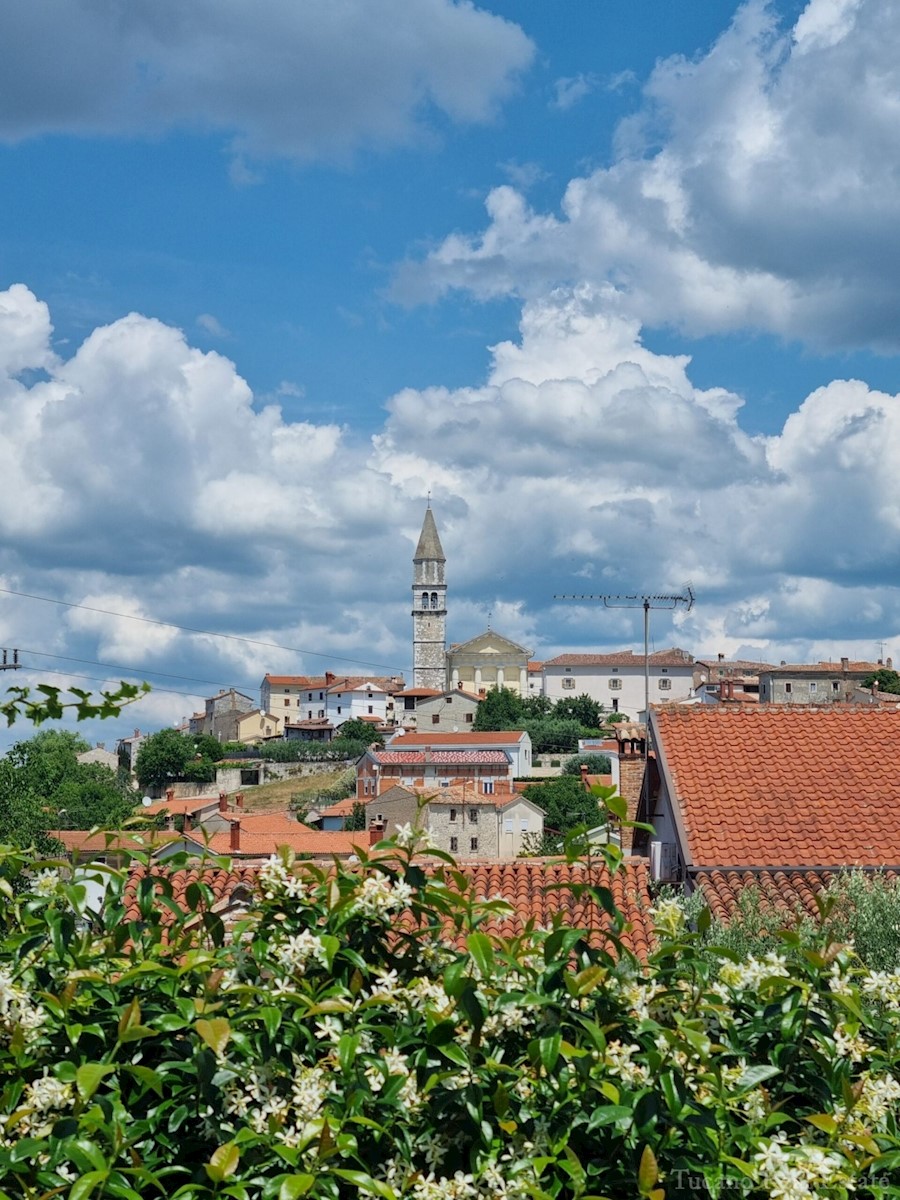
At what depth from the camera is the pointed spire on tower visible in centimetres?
16012

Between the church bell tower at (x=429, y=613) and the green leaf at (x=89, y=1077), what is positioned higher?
the church bell tower at (x=429, y=613)

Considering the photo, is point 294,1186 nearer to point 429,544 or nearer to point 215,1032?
point 215,1032

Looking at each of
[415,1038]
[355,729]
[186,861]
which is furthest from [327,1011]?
[355,729]

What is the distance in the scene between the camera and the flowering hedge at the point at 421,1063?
304 cm

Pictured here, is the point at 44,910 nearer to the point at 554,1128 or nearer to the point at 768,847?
the point at 554,1128

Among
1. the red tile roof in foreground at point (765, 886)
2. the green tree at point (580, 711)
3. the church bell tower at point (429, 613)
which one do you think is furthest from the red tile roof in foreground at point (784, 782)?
the church bell tower at point (429, 613)

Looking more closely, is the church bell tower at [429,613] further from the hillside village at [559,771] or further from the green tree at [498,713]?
the green tree at [498,713]

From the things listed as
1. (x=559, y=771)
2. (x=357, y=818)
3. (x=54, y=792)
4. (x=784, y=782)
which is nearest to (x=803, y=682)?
(x=559, y=771)

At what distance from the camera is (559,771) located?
101812 mm

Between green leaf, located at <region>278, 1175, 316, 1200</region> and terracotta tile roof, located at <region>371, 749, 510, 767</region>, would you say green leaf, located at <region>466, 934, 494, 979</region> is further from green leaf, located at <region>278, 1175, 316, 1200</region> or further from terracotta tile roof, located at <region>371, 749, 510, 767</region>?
terracotta tile roof, located at <region>371, 749, 510, 767</region>

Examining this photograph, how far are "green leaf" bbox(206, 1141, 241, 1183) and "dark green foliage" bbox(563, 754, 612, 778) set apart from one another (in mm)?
87702

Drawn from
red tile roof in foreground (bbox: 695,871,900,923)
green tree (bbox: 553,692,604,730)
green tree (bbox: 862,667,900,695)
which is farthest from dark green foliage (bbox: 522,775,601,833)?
red tile roof in foreground (bbox: 695,871,900,923)

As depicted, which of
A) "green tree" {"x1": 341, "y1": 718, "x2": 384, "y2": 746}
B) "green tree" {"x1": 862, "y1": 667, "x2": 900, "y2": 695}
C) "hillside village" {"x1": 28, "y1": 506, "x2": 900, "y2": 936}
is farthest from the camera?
"green tree" {"x1": 341, "y1": 718, "x2": 384, "y2": 746}

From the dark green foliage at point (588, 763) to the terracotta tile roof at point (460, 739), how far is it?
422 cm
